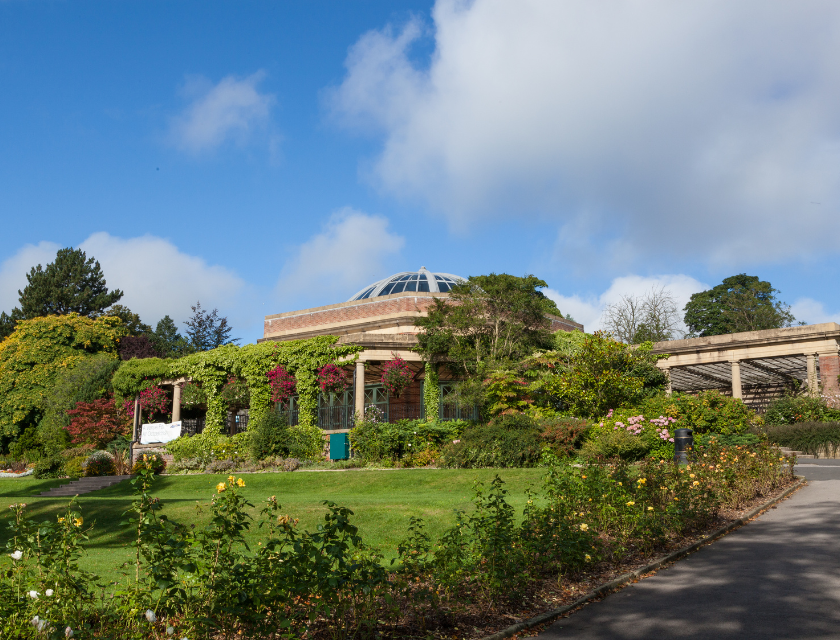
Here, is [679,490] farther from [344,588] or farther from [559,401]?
[559,401]

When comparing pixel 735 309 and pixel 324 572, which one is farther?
pixel 735 309

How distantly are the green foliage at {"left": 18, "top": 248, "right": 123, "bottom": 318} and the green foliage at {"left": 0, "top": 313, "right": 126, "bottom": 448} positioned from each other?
562 inches

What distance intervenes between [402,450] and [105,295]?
4261cm

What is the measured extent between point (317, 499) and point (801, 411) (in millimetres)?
19486

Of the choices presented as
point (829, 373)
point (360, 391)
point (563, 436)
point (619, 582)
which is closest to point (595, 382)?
point (563, 436)

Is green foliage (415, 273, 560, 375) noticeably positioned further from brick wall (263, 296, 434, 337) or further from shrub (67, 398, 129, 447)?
shrub (67, 398, 129, 447)

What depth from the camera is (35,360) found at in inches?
1441

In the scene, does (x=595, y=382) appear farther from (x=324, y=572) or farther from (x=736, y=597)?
(x=324, y=572)

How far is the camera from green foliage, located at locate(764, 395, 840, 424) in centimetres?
2367

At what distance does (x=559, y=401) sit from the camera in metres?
21.1

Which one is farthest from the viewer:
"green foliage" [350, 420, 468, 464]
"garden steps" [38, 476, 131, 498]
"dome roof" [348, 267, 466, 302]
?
"dome roof" [348, 267, 466, 302]

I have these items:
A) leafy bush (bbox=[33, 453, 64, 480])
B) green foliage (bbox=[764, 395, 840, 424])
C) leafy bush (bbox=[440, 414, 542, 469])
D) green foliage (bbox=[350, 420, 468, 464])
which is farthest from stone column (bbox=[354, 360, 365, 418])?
green foliage (bbox=[764, 395, 840, 424])

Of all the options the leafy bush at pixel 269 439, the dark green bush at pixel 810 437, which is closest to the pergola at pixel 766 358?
the dark green bush at pixel 810 437

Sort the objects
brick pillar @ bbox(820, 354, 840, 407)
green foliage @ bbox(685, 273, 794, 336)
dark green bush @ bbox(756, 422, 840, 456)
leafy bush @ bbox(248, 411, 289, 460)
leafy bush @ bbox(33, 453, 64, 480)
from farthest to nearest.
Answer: green foliage @ bbox(685, 273, 794, 336) < brick pillar @ bbox(820, 354, 840, 407) < leafy bush @ bbox(33, 453, 64, 480) < leafy bush @ bbox(248, 411, 289, 460) < dark green bush @ bbox(756, 422, 840, 456)
